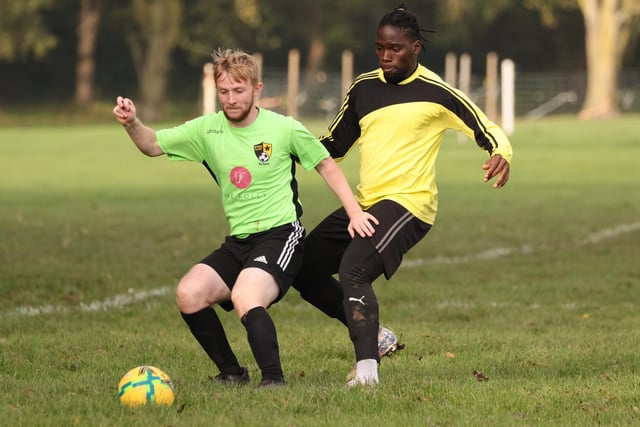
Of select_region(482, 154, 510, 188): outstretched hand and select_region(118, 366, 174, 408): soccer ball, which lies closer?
select_region(118, 366, 174, 408): soccer ball

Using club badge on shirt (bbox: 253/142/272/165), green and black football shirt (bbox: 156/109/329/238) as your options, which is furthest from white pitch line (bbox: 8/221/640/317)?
club badge on shirt (bbox: 253/142/272/165)

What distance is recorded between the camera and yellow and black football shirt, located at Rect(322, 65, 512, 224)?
6.92m

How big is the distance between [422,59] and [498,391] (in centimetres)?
6105

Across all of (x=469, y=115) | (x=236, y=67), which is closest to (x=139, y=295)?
(x=469, y=115)

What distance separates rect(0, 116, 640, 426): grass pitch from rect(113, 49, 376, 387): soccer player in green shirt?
16.8 inches

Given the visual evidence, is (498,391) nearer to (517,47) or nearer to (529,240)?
(529,240)

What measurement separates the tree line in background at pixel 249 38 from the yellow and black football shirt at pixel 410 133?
50820 mm

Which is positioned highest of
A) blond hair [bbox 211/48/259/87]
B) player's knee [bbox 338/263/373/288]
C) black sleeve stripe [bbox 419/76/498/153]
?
blond hair [bbox 211/48/259/87]

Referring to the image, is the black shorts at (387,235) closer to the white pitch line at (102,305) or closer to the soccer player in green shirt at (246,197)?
the soccer player in green shirt at (246,197)

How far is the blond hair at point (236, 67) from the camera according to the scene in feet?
21.2

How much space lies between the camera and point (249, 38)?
6706cm

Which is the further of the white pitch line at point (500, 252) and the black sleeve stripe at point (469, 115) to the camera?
the white pitch line at point (500, 252)

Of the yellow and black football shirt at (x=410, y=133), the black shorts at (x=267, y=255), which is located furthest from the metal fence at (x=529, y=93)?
the black shorts at (x=267, y=255)

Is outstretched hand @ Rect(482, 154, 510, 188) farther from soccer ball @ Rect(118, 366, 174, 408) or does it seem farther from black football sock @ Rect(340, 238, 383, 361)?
soccer ball @ Rect(118, 366, 174, 408)
